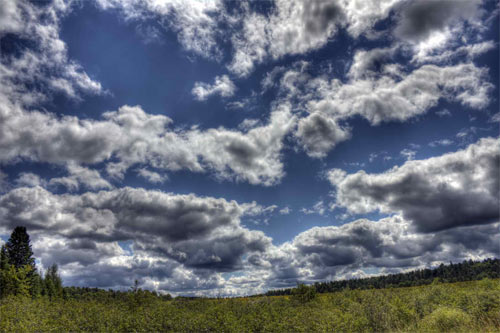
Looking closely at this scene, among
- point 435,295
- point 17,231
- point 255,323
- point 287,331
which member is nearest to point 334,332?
point 287,331

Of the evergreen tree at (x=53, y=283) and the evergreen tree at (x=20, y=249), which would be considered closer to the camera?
the evergreen tree at (x=20, y=249)

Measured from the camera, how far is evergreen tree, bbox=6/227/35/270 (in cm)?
6104

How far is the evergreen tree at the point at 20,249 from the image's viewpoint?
61.0 metres

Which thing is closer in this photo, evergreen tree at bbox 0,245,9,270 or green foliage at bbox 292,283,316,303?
green foliage at bbox 292,283,316,303

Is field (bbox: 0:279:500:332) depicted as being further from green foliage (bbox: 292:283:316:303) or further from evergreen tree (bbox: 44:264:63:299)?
evergreen tree (bbox: 44:264:63:299)

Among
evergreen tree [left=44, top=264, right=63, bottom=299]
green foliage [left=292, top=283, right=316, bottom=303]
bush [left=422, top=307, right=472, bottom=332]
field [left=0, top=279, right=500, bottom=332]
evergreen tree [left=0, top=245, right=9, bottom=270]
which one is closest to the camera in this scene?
field [left=0, top=279, right=500, bottom=332]

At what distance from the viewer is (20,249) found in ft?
204

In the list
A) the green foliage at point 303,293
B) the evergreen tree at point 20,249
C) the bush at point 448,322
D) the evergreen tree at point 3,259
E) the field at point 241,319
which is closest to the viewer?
the field at point 241,319

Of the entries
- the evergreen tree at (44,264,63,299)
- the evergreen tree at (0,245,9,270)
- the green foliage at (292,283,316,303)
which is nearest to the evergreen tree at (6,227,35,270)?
the evergreen tree at (0,245,9,270)

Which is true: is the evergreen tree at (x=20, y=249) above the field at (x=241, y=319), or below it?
above

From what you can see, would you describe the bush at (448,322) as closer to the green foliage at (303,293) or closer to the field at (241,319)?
the field at (241,319)

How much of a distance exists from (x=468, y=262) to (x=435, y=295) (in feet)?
553

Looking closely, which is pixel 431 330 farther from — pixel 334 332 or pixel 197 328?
pixel 197 328

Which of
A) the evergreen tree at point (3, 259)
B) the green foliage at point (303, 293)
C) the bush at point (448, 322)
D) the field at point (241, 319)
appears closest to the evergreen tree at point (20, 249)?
the evergreen tree at point (3, 259)
